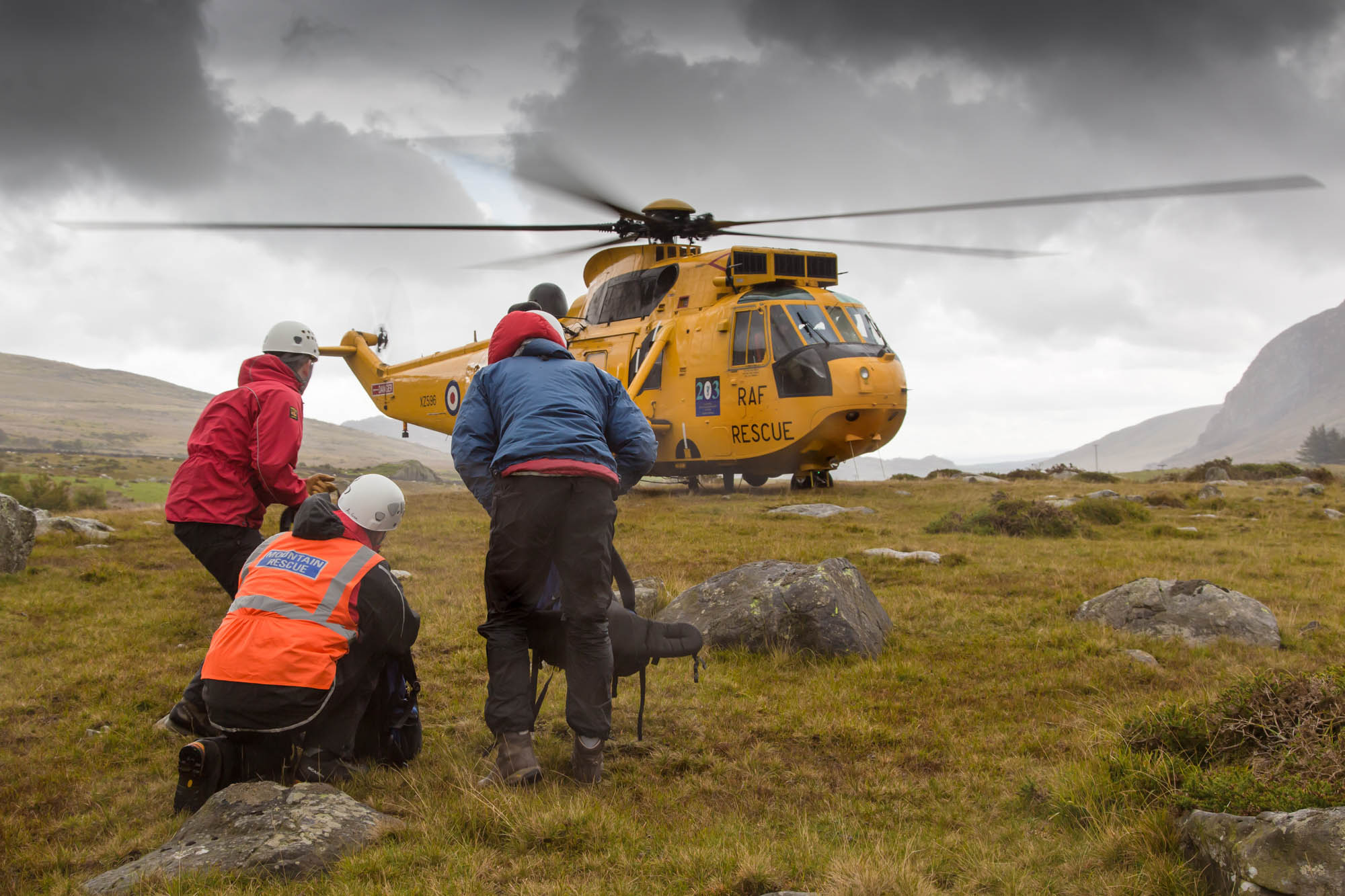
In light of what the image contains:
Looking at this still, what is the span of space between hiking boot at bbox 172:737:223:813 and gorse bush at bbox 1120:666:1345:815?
440cm

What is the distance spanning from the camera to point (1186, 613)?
720cm

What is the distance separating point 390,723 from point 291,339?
296 centimetres

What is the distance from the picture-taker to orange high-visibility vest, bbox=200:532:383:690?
4.31 m

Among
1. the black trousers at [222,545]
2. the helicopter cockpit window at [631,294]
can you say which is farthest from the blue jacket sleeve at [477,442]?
the helicopter cockpit window at [631,294]

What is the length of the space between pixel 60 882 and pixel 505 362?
318 centimetres

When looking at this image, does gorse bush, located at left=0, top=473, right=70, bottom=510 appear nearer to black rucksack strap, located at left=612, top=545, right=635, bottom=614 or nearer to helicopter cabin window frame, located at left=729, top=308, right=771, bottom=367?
helicopter cabin window frame, located at left=729, top=308, right=771, bottom=367

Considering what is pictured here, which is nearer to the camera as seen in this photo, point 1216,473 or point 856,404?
point 856,404

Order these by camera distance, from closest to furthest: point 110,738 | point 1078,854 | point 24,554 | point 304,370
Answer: point 1078,854 → point 110,738 → point 304,370 → point 24,554

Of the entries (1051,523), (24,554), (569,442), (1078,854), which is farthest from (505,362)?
(1051,523)

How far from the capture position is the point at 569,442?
4758 millimetres

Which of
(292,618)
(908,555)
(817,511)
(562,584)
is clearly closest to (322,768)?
(292,618)

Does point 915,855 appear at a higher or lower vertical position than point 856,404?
lower

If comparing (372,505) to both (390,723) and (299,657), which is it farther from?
(390,723)

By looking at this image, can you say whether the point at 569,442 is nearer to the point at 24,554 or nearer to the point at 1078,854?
the point at 1078,854
